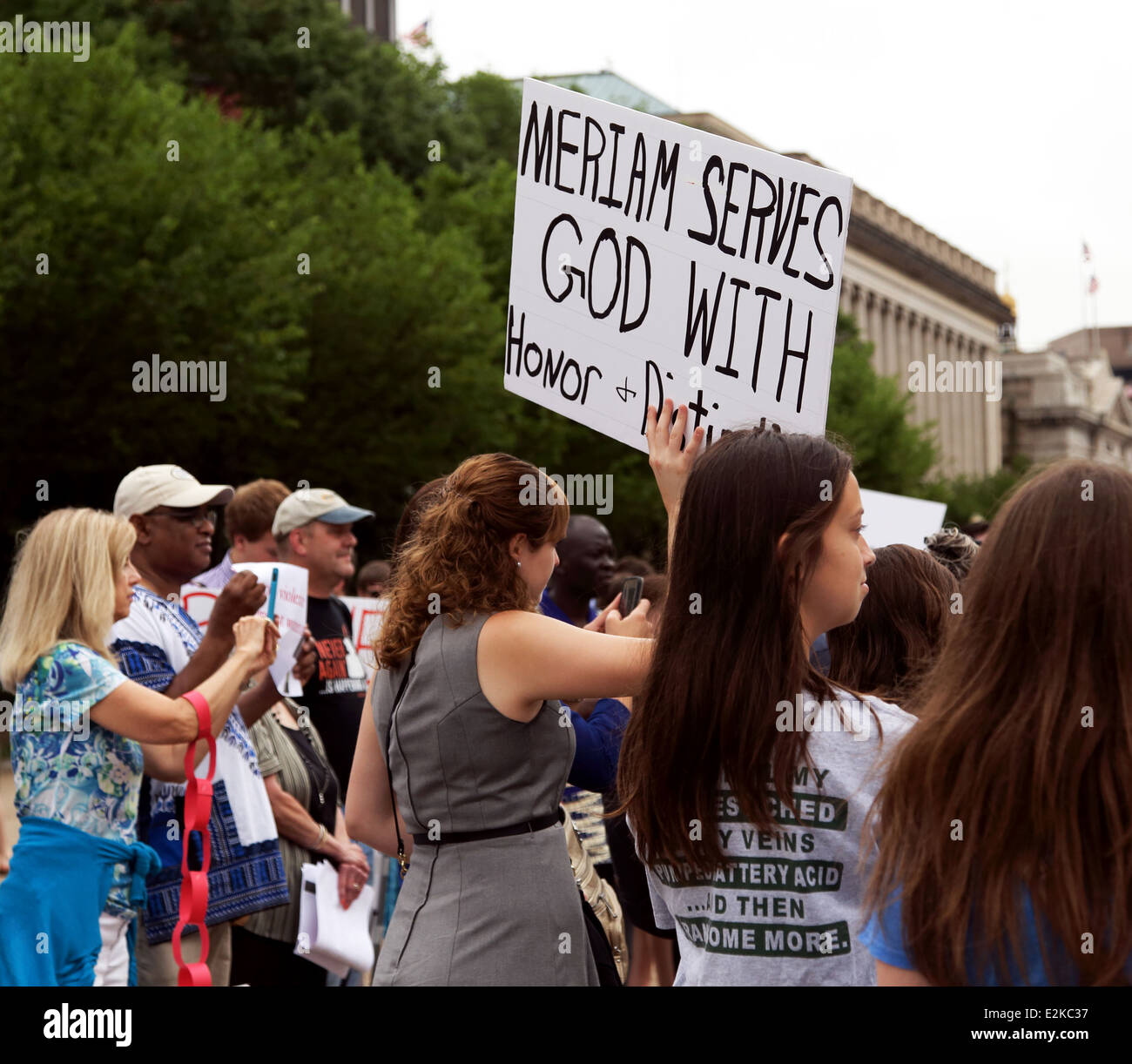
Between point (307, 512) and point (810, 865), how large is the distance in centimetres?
386

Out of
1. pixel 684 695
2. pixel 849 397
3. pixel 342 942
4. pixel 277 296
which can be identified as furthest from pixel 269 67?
pixel 684 695

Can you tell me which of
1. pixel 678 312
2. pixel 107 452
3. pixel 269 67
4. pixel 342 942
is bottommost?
pixel 342 942

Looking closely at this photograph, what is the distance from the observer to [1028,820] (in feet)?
5.81

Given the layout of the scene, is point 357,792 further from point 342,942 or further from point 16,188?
point 16,188

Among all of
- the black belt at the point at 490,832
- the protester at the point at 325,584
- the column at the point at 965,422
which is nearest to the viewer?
the black belt at the point at 490,832

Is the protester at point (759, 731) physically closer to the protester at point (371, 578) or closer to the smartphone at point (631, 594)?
the smartphone at point (631, 594)

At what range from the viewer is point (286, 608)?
4.82 m

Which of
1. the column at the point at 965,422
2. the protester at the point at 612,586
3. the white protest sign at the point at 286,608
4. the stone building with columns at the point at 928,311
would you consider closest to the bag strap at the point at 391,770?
the white protest sign at the point at 286,608

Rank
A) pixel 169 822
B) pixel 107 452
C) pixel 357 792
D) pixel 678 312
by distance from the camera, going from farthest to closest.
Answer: pixel 107 452 → pixel 169 822 → pixel 678 312 → pixel 357 792

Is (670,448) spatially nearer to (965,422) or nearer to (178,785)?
(178,785)

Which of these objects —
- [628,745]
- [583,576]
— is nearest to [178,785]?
[583,576]

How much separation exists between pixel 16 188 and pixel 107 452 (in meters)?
3.25
